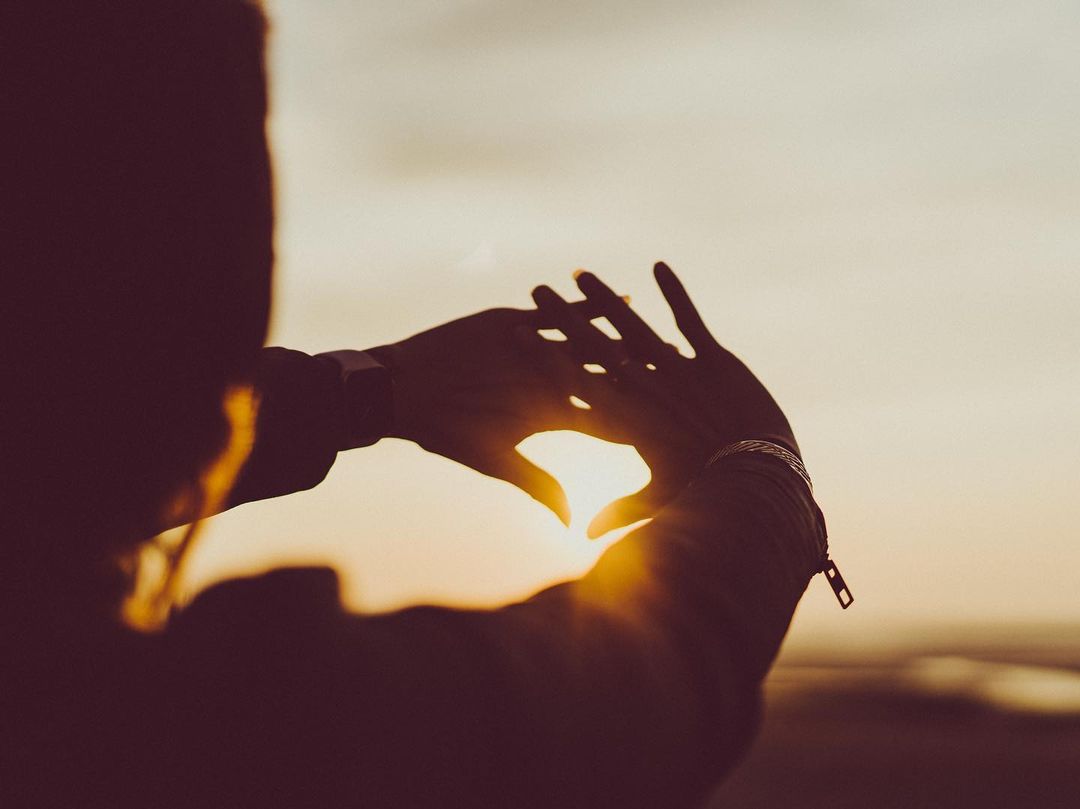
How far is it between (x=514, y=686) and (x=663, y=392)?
1.18 meters

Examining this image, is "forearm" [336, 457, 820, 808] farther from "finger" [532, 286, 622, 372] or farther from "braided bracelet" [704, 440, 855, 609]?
"finger" [532, 286, 622, 372]

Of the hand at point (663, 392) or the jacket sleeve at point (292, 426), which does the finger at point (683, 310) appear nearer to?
the hand at point (663, 392)

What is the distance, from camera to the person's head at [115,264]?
0.85m

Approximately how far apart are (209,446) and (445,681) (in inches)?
14.0

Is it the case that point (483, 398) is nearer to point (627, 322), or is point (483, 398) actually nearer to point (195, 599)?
point (627, 322)

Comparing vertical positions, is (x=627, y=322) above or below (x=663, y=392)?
above

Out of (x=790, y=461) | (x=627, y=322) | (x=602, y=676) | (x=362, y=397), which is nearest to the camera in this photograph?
(x=602, y=676)

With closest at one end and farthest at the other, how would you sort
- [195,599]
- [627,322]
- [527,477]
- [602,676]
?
1. [195,599]
2. [602,676]
3. [627,322]
4. [527,477]

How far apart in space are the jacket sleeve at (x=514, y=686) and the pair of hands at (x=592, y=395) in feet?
2.60

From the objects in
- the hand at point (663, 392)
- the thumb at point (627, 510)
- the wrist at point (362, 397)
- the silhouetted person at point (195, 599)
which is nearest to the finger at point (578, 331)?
the hand at point (663, 392)

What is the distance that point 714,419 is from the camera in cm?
199

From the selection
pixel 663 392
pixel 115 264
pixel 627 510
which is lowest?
pixel 627 510

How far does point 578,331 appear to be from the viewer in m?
2.08

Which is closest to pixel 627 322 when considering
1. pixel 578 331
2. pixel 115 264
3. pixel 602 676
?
pixel 578 331
